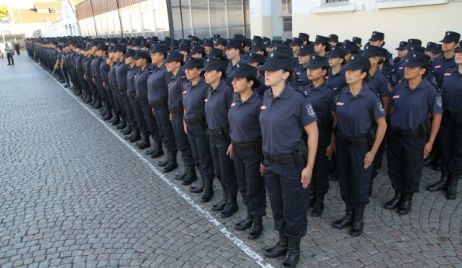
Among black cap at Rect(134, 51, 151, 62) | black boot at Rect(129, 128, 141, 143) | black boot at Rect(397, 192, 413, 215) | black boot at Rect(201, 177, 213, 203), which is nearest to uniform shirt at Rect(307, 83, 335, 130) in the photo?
black boot at Rect(397, 192, 413, 215)

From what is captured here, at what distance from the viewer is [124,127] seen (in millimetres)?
9172

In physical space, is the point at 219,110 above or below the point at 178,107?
above

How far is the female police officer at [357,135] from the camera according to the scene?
3.77 m

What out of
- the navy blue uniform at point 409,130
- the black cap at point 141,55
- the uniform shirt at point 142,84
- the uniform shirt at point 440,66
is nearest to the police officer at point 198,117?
the uniform shirt at point 142,84

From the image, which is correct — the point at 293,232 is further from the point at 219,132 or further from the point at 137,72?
the point at 137,72

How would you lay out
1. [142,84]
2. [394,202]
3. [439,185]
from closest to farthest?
[394,202] < [439,185] < [142,84]

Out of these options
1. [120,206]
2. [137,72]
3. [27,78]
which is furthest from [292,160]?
[27,78]

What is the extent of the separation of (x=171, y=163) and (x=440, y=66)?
4.78 meters

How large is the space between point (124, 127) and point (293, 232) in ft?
21.8

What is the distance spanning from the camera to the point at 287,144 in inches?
130

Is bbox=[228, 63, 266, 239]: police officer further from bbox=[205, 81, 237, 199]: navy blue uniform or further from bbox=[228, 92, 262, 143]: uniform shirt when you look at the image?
bbox=[205, 81, 237, 199]: navy blue uniform

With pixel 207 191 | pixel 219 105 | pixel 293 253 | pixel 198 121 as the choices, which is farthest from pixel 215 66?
pixel 293 253

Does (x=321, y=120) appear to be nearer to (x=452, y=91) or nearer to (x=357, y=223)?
(x=357, y=223)

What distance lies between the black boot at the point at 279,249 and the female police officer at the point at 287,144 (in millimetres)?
187
